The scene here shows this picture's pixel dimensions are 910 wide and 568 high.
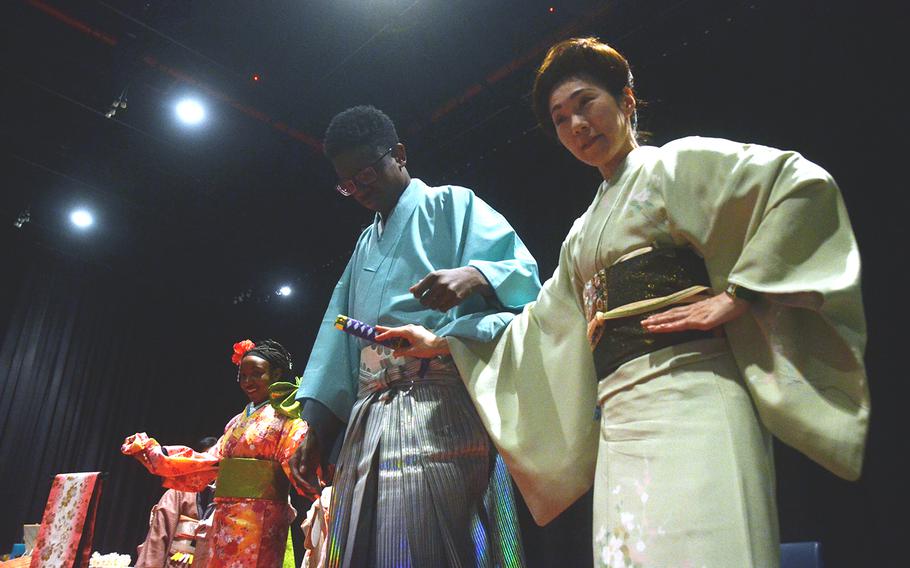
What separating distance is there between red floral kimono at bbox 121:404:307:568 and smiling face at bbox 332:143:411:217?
1.15 meters

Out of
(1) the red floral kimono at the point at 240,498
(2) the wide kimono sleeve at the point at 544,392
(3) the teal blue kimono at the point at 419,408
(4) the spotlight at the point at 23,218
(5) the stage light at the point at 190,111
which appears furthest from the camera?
(4) the spotlight at the point at 23,218

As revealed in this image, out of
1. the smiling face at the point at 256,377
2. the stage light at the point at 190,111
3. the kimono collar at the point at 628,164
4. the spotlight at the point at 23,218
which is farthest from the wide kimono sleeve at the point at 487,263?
the spotlight at the point at 23,218

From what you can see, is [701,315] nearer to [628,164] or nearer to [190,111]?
[628,164]

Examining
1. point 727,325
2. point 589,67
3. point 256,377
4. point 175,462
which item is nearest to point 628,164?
point 589,67

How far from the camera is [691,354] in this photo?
1.12 m

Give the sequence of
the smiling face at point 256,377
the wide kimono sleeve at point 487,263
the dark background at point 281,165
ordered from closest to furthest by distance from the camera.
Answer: the wide kimono sleeve at point 487,263
the dark background at point 281,165
the smiling face at point 256,377

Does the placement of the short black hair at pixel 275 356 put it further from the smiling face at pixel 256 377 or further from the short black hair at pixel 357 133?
the short black hair at pixel 357 133

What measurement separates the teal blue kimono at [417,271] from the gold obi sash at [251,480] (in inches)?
51.9

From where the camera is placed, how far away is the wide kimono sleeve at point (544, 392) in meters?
1.35

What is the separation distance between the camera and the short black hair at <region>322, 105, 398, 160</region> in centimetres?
193

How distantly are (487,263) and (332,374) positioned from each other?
1.76 feet

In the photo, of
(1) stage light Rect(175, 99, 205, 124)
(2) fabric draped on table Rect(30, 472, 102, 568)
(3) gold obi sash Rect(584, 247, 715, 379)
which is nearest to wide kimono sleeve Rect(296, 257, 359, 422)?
(3) gold obi sash Rect(584, 247, 715, 379)

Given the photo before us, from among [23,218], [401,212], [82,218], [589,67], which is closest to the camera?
[589,67]

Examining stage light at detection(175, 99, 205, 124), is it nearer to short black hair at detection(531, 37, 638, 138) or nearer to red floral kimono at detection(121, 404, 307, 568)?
red floral kimono at detection(121, 404, 307, 568)
